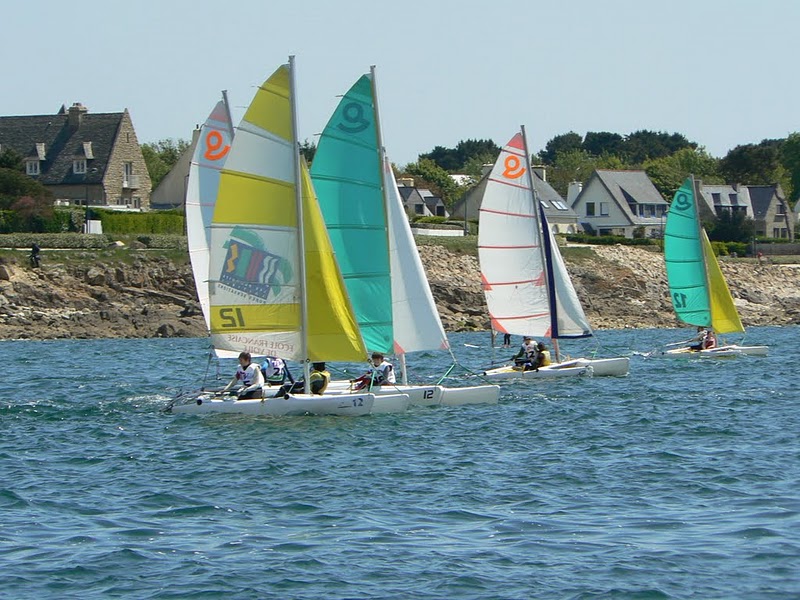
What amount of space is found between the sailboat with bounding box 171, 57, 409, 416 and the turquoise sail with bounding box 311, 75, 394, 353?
5.30 feet

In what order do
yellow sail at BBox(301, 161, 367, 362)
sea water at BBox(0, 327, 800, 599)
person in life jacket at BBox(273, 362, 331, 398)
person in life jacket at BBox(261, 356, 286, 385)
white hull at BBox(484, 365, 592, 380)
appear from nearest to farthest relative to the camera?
1. sea water at BBox(0, 327, 800, 599)
2. person in life jacket at BBox(273, 362, 331, 398)
3. yellow sail at BBox(301, 161, 367, 362)
4. person in life jacket at BBox(261, 356, 286, 385)
5. white hull at BBox(484, 365, 592, 380)

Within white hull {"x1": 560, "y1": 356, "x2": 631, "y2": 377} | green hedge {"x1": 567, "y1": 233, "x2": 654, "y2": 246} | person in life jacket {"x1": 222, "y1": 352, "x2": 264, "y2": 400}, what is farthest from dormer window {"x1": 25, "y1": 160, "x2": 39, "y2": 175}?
person in life jacket {"x1": 222, "y1": 352, "x2": 264, "y2": 400}

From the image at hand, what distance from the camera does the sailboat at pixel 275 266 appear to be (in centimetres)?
2758

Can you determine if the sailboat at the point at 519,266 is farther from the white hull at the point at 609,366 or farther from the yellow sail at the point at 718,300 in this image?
the yellow sail at the point at 718,300

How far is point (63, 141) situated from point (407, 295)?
2437 inches

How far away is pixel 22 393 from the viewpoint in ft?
113

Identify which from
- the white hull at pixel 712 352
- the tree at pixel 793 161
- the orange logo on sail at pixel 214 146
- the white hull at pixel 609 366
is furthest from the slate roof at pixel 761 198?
the orange logo on sail at pixel 214 146

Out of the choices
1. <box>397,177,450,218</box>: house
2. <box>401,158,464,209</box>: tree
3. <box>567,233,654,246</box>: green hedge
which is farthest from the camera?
<box>401,158,464,209</box>: tree

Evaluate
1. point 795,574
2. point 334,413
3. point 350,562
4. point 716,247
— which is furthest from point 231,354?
point 716,247

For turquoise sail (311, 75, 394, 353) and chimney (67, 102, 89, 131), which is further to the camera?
chimney (67, 102, 89, 131)

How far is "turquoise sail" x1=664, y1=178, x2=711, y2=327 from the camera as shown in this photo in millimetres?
47219

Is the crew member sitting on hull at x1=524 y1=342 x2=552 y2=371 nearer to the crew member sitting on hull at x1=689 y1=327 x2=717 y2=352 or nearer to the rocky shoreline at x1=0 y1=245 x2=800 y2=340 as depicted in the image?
the crew member sitting on hull at x1=689 y1=327 x2=717 y2=352

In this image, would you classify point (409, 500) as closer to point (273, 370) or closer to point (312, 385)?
point (312, 385)

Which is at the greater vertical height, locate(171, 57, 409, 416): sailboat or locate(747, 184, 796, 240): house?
locate(747, 184, 796, 240): house
